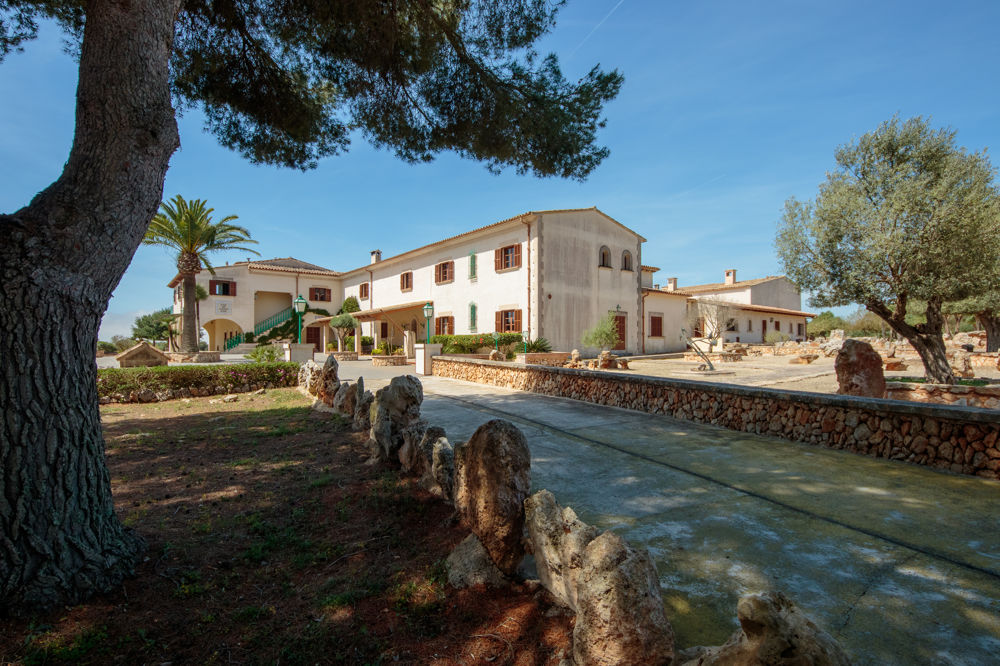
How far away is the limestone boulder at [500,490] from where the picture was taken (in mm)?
2299

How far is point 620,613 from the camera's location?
1484mm

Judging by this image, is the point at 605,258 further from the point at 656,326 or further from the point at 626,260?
the point at 656,326

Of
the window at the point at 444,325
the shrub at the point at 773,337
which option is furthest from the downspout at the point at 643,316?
the shrub at the point at 773,337

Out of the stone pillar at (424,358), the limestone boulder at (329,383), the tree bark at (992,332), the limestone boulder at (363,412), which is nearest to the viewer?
the limestone boulder at (363,412)

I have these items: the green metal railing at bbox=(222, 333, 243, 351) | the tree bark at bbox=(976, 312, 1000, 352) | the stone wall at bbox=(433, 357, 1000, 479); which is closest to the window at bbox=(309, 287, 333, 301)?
the green metal railing at bbox=(222, 333, 243, 351)

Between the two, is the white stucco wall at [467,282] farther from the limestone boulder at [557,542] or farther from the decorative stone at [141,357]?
the limestone boulder at [557,542]

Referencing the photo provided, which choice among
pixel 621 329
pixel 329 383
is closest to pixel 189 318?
pixel 329 383

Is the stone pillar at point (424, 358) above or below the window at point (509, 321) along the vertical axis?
below

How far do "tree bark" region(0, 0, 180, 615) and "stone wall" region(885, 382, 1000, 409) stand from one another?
9728 mm

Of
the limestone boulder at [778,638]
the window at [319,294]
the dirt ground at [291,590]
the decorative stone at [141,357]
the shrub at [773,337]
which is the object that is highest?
the window at [319,294]

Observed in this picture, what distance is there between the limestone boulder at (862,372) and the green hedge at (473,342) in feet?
46.9

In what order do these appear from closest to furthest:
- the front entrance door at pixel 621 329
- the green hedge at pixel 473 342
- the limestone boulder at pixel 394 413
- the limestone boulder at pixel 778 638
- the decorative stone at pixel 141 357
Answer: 1. the limestone boulder at pixel 778 638
2. the limestone boulder at pixel 394 413
3. the decorative stone at pixel 141 357
4. the green hedge at pixel 473 342
5. the front entrance door at pixel 621 329

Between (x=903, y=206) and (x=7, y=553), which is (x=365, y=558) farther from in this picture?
(x=903, y=206)

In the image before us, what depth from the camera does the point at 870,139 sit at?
32.7ft
